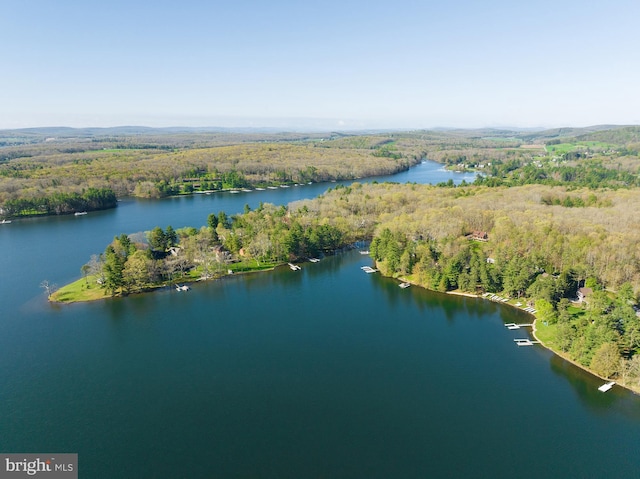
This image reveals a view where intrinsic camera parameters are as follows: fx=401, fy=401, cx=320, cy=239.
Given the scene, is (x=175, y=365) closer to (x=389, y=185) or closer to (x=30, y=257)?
(x=30, y=257)

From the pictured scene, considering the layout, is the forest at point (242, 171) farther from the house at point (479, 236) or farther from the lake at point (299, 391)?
the lake at point (299, 391)

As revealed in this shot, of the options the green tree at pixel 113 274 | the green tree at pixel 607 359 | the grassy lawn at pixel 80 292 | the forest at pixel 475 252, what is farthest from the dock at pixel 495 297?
the grassy lawn at pixel 80 292

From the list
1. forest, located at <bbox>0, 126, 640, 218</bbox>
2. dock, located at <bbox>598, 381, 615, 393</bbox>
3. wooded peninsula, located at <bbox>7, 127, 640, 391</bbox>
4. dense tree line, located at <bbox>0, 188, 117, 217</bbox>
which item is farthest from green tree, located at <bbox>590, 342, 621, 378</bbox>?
dense tree line, located at <bbox>0, 188, 117, 217</bbox>

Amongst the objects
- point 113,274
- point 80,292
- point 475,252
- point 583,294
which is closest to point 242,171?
point 80,292

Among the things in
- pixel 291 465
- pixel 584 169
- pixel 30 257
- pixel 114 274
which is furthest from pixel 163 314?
pixel 584 169

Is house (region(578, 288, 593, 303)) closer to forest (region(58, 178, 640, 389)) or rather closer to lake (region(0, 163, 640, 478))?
forest (region(58, 178, 640, 389))

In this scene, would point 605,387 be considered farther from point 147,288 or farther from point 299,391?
point 147,288
